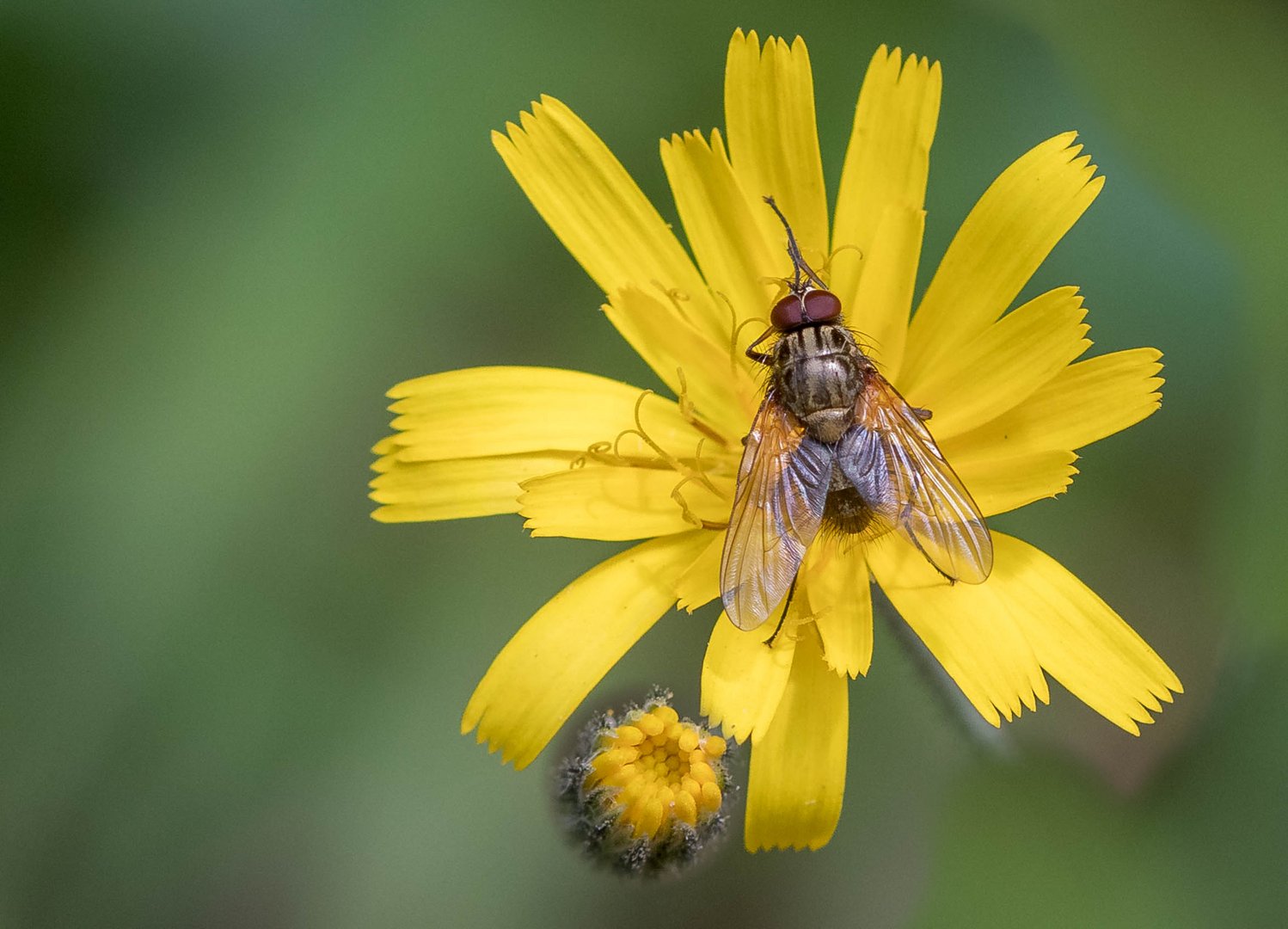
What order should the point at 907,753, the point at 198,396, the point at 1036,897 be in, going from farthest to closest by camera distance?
1. the point at 198,396
2. the point at 907,753
3. the point at 1036,897

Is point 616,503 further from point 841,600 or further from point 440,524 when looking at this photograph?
point 440,524

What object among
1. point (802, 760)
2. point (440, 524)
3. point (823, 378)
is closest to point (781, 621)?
point (802, 760)

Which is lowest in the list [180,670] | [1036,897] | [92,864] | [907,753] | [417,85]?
[1036,897]

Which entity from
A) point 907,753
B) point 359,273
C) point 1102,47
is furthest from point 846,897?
point 1102,47

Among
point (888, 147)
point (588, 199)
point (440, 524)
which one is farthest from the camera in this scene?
point (440, 524)

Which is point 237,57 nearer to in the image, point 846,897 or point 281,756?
point 281,756

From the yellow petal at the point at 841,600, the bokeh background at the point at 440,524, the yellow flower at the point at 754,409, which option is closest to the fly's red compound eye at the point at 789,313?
the yellow flower at the point at 754,409

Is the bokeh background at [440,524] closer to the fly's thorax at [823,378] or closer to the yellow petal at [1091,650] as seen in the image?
the yellow petal at [1091,650]

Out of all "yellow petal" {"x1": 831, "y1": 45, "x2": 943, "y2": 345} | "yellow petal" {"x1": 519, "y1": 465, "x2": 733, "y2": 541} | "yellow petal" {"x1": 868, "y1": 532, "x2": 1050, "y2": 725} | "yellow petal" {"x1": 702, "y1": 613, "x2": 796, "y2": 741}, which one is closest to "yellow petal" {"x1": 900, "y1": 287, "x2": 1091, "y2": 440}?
"yellow petal" {"x1": 831, "y1": 45, "x2": 943, "y2": 345}
